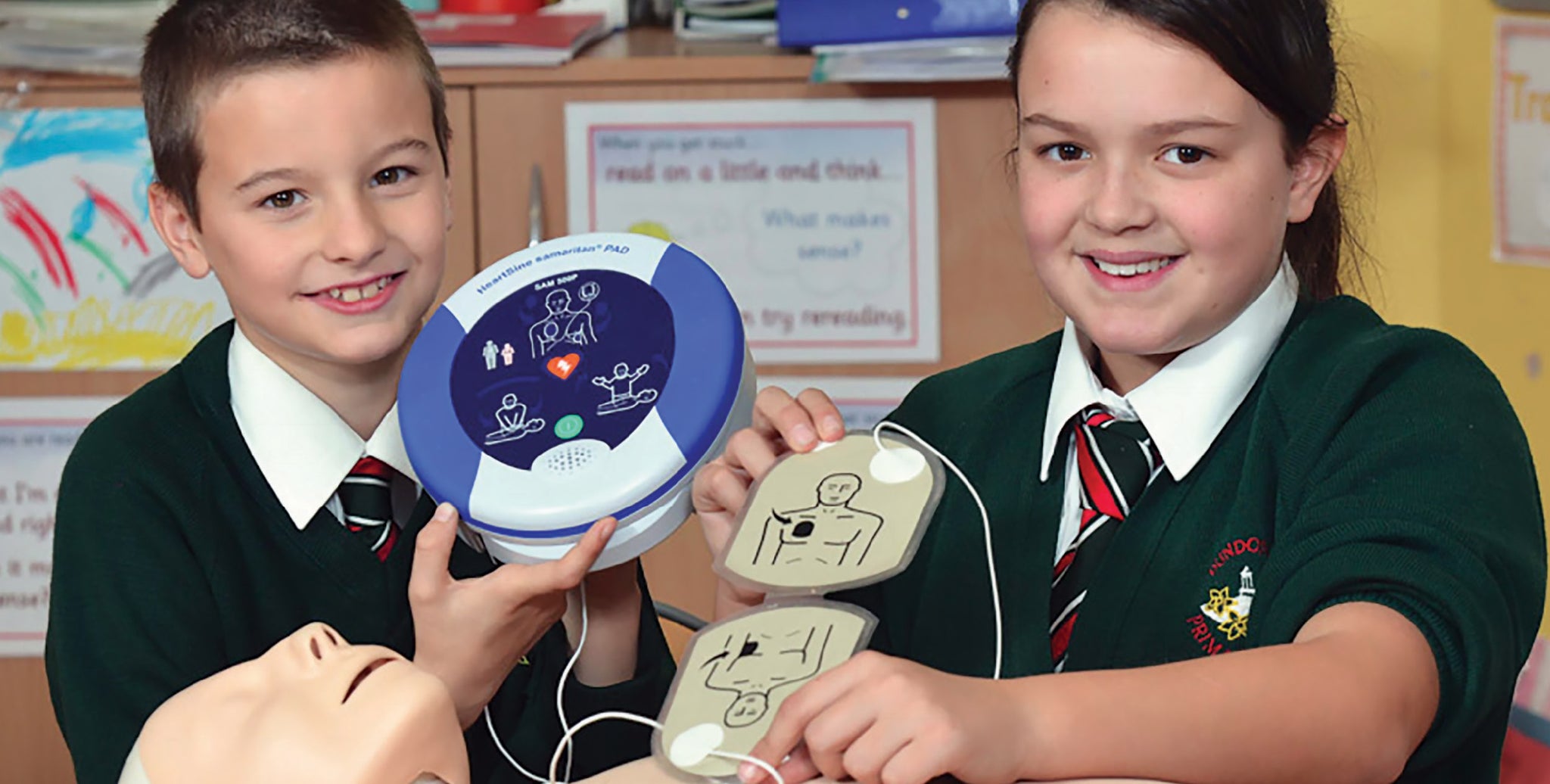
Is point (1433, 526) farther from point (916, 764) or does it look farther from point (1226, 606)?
point (916, 764)

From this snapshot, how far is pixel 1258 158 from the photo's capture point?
97cm

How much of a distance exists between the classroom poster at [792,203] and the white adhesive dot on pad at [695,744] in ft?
4.06

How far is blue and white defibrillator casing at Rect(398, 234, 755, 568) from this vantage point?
0.91 metres

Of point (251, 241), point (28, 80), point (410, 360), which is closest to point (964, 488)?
point (410, 360)

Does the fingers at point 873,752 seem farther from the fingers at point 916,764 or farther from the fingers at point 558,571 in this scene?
the fingers at point 558,571

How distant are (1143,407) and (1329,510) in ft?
0.61

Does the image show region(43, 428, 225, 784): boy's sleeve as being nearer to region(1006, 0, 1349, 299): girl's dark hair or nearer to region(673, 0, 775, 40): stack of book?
region(1006, 0, 1349, 299): girl's dark hair

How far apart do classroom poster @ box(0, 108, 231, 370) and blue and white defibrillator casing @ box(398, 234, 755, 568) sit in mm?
1068

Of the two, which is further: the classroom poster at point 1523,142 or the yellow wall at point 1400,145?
the yellow wall at point 1400,145

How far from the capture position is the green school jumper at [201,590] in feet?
3.22

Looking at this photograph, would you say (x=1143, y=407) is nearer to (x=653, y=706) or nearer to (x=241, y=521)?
(x=653, y=706)

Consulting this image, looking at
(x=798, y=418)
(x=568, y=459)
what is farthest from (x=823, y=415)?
(x=568, y=459)

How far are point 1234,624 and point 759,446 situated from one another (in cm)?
29

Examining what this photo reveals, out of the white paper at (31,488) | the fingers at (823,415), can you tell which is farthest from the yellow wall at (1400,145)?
the white paper at (31,488)
